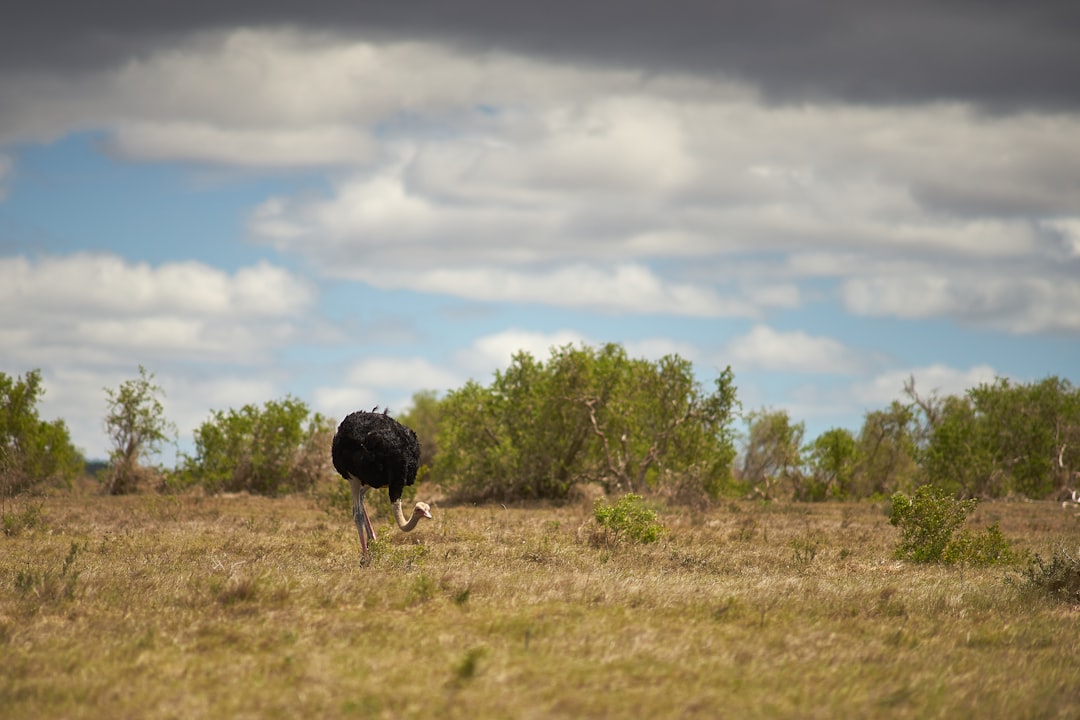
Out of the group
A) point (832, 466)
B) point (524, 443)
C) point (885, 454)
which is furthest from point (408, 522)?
point (885, 454)

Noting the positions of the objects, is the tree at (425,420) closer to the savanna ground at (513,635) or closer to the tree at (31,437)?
the tree at (31,437)

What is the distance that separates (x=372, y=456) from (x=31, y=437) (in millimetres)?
27976

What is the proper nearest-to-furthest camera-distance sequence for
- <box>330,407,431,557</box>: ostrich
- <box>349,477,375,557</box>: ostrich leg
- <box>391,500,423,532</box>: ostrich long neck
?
<box>391,500,423,532</box>: ostrich long neck, <box>330,407,431,557</box>: ostrich, <box>349,477,375,557</box>: ostrich leg

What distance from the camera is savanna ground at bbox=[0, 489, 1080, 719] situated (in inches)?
319

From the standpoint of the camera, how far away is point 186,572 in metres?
13.1

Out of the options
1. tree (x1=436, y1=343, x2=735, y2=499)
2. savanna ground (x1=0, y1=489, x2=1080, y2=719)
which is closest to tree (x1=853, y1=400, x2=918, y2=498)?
tree (x1=436, y1=343, x2=735, y2=499)

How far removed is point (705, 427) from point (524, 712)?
28896 mm

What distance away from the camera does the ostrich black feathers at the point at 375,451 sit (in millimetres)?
14203

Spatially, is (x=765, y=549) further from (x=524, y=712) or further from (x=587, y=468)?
(x=587, y=468)

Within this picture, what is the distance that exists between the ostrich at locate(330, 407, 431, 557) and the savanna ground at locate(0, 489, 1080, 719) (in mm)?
735

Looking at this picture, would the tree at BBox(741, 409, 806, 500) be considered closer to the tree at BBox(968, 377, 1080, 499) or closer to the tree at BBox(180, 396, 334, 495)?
the tree at BBox(968, 377, 1080, 499)

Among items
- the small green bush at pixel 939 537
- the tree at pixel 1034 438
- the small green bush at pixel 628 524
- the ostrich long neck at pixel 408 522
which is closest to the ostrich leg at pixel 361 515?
the ostrich long neck at pixel 408 522

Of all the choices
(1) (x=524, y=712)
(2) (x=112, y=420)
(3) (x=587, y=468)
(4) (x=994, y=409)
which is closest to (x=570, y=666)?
(1) (x=524, y=712)

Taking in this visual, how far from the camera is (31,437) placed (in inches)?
1455
